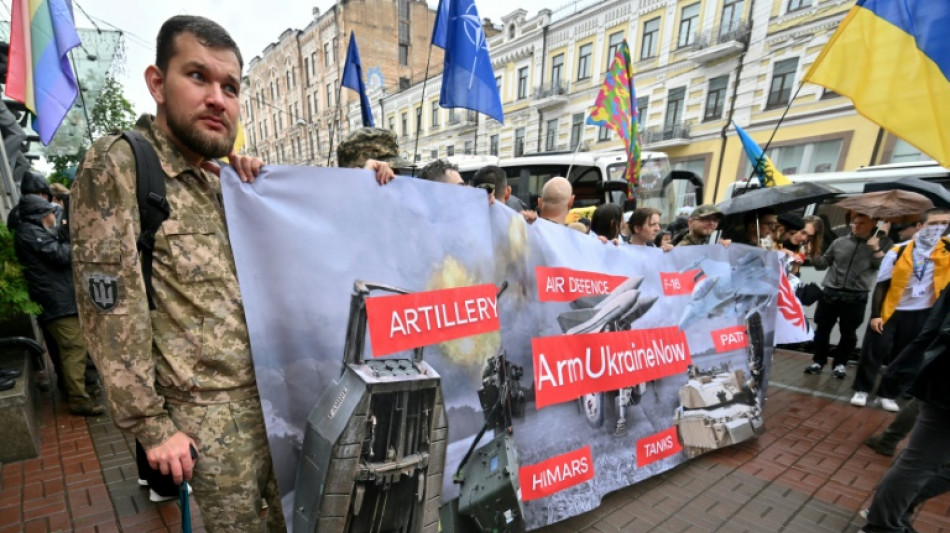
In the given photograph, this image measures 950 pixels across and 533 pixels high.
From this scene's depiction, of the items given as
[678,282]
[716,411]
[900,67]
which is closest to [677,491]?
[716,411]

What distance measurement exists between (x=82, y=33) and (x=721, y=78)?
70.2 ft

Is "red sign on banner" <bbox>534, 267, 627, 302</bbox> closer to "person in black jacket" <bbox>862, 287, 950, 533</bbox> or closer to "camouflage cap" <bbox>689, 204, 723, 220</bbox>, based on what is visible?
"person in black jacket" <bbox>862, 287, 950, 533</bbox>

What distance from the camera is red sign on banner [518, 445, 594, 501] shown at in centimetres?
210

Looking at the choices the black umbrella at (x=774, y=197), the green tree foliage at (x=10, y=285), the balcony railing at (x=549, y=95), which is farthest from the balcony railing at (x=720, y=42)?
the green tree foliage at (x=10, y=285)

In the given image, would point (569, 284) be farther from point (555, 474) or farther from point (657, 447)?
point (657, 447)

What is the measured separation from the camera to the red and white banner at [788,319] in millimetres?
3805

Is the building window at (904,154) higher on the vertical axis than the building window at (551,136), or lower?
lower

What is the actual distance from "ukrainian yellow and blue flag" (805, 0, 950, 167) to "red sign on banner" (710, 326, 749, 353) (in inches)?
62.9

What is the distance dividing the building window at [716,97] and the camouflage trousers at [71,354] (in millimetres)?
21502

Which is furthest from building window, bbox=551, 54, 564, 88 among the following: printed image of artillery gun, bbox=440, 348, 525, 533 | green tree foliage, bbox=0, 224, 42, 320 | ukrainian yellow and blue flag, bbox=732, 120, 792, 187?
printed image of artillery gun, bbox=440, 348, 525, 533

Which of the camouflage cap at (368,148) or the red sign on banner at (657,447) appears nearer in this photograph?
the camouflage cap at (368,148)

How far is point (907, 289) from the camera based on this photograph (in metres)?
3.67

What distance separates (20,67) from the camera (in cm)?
334

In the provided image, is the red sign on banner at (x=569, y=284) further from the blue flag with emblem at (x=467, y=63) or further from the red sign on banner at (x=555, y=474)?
the blue flag with emblem at (x=467, y=63)
